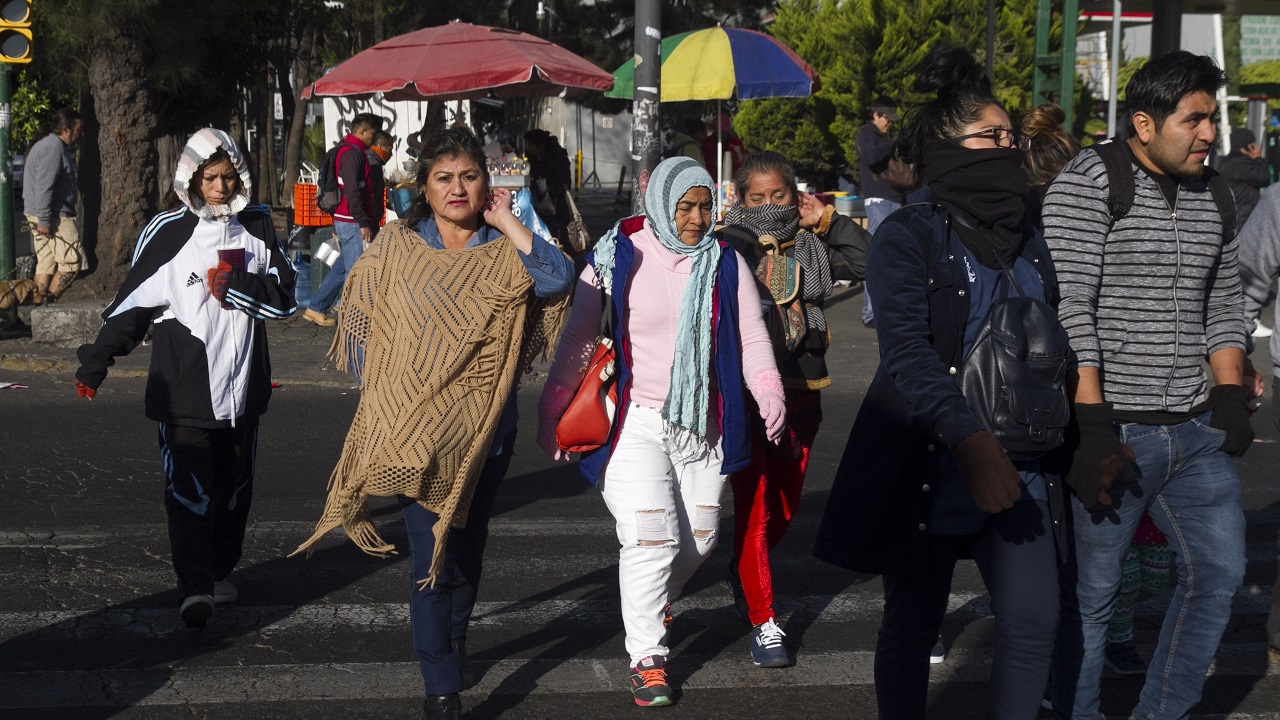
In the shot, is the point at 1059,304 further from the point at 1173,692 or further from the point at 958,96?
the point at 1173,692

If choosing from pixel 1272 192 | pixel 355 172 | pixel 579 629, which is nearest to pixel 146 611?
pixel 579 629

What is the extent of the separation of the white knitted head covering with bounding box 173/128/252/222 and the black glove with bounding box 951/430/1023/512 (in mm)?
3171

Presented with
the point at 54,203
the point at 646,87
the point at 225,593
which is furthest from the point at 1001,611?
the point at 54,203

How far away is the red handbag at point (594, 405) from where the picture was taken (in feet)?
14.8

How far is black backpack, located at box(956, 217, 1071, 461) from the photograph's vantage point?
10.6ft

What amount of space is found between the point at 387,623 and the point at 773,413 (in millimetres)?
1726

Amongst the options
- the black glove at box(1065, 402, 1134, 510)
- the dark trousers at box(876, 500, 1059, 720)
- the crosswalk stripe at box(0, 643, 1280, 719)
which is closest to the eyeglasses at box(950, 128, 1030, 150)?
the black glove at box(1065, 402, 1134, 510)

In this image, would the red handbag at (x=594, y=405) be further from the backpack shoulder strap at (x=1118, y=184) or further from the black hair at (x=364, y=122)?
the black hair at (x=364, y=122)

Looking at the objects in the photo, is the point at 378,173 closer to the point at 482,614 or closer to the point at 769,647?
the point at 482,614

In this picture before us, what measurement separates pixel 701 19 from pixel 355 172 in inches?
937

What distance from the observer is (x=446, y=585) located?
13.8 ft

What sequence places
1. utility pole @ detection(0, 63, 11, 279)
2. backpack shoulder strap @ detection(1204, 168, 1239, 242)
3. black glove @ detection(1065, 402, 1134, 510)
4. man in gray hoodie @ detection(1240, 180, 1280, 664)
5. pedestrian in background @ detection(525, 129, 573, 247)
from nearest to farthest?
1. black glove @ detection(1065, 402, 1134, 510)
2. backpack shoulder strap @ detection(1204, 168, 1239, 242)
3. man in gray hoodie @ detection(1240, 180, 1280, 664)
4. utility pole @ detection(0, 63, 11, 279)
5. pedestrian in background @ detection(525, 129, 573, 247)

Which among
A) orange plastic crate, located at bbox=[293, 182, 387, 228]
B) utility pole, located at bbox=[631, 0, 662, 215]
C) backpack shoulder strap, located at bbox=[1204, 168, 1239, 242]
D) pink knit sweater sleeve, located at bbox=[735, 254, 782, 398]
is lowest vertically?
pink knit sweater sleeve, located at bbox=[735, 254, 782, 398]

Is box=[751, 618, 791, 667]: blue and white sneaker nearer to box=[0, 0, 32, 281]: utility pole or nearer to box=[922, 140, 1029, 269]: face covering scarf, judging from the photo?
box=[922, 140, 1029, 269]: face covering scarf
